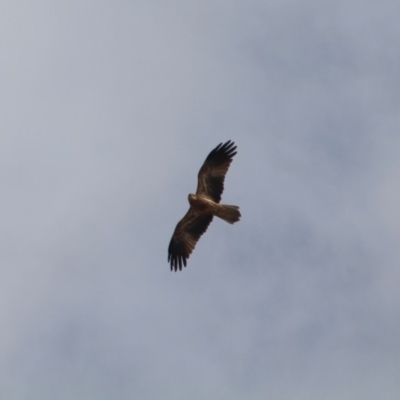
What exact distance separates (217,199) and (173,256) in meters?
3.49

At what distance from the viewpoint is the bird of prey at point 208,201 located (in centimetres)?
4397

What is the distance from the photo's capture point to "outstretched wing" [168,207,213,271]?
45.5m

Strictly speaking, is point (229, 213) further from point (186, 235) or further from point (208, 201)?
point (186, 235)

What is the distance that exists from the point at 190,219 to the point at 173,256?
1.83 meters

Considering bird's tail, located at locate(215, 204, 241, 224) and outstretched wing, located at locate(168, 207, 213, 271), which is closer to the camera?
bird's tail, located at locate(215, 204, 241, 224)

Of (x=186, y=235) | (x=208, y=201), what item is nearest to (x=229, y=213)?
(x=208, y=201)

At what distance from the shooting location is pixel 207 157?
147 feet

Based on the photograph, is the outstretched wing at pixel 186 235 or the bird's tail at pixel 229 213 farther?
the outstretched wing at pixel 186 235

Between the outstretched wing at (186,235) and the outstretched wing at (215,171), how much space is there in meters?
0.99

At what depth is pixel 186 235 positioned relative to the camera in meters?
46.3

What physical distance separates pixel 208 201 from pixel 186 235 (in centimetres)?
260

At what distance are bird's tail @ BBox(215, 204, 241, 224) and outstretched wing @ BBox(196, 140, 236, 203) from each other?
0.88m

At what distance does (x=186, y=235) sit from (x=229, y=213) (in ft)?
11.2

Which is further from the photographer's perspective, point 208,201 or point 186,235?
point 186,235
